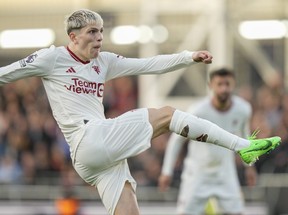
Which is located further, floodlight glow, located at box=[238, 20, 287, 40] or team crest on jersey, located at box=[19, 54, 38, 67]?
floodlight glow, located at box=[238, 20, 287, 40]

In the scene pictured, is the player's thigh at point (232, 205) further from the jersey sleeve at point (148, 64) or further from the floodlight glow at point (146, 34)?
the floodlight glow at point (146, 34)

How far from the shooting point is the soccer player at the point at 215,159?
1174 centimetres

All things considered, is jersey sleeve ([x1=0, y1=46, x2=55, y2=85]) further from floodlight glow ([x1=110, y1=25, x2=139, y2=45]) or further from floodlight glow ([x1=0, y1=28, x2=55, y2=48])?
floodlight glow ([x1=0, y1=28, x2=55, y2=48])

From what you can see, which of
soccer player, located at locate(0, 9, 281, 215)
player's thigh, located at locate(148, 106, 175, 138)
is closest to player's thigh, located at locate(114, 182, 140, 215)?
soccer player, located at locate(0, 9, 281, 215)

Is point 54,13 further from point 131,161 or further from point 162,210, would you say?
point 162,210

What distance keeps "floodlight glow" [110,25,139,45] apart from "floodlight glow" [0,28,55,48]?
3.56 feet

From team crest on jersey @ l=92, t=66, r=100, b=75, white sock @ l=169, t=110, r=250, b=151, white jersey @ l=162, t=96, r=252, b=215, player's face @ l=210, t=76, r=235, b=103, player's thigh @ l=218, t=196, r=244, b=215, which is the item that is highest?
team crest on jersey @ l=92, t=66, r=100, b=75

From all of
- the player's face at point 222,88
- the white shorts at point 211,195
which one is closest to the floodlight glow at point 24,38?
the white shorts at point 211,195

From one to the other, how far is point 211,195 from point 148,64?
3.43m

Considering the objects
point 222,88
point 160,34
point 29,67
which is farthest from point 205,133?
point 160,34

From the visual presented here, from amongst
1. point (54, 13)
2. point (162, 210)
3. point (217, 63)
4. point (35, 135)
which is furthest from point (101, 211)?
point (54, 13)

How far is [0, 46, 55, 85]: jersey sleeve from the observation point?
8.54m

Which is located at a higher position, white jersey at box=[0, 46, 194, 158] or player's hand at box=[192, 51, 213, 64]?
player's hand at box=[192, 51, 213, 64]

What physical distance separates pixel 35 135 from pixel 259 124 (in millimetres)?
3544
